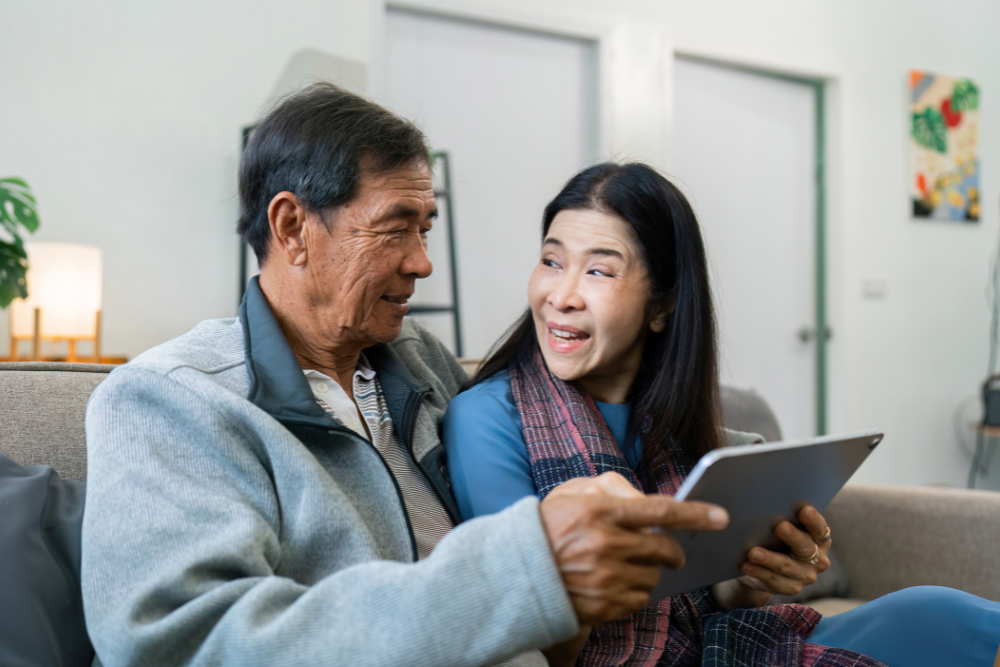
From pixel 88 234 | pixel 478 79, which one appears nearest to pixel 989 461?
pixel 478 79

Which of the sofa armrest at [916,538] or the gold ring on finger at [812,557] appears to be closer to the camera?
the gold ring on finger at [812,557]

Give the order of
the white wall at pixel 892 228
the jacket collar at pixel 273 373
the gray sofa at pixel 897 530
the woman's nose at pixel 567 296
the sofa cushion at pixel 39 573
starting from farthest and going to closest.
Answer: the white wall at pixel 892 228 < the gray sofa at pixel 897 530 < the woman's nose at pixel 567 296 < the jacket collar at pixel 273 373 < the sofa cushion at pixel 39 573

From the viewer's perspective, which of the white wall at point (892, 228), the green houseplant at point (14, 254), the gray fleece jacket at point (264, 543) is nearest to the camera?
the gray fleece jacket at point (264, 543)

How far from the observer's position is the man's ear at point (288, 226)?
1.09 meters

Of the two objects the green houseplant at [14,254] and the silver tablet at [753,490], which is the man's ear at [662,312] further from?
the green houseplant at [14,254]

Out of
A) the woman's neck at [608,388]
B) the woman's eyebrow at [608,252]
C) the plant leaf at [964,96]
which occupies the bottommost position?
the woman's neck at [608,388]

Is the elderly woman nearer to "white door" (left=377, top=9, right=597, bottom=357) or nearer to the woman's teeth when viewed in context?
the woman's teeth

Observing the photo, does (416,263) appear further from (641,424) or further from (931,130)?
(931,130)

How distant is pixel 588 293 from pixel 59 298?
6.39 ft

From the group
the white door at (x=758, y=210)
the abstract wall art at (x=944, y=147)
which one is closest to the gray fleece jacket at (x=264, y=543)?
the white door at (x=758, y=210)

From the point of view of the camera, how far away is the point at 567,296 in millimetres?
1167

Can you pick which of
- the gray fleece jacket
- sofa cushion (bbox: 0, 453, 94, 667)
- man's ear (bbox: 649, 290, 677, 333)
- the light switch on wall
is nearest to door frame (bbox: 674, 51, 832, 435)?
the light switch on wall

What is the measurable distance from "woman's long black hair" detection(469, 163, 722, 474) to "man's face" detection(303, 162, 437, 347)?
11.0 inches

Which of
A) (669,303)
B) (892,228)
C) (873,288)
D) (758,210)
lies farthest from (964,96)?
(669,303)
